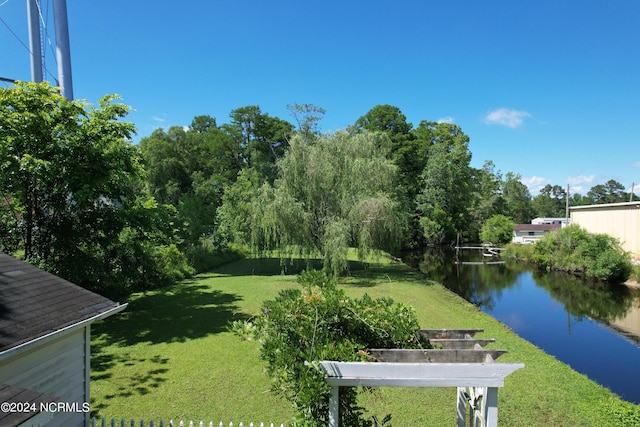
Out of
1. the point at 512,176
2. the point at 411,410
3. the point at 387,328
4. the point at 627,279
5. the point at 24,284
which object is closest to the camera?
the point at 387,328

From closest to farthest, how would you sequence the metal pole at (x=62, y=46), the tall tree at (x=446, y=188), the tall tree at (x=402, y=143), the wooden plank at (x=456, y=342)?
the wooden plank at (x=456, y=342), the metal pole at (x=62, y=46), the tall tree at (x=402, y=143), the tall tree at (x=446, y=188)

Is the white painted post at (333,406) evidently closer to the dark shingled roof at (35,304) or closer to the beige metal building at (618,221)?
the dark shingled roof at (35,304)

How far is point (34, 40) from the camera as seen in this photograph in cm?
1205

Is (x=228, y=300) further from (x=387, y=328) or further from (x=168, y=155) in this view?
(x=168, y=155)

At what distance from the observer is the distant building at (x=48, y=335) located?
3691 mm

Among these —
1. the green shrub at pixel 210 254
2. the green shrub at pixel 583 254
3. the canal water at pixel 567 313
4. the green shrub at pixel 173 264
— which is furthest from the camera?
the green shrub at pixel 583 254

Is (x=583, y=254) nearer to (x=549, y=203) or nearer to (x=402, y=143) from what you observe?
(x=402, y=143)

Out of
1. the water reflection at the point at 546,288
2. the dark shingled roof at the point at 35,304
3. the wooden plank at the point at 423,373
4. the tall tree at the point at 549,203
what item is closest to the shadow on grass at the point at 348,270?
the water reflection at the point at 546,288

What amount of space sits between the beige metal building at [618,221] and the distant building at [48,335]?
1180 inches

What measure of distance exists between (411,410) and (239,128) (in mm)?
38189

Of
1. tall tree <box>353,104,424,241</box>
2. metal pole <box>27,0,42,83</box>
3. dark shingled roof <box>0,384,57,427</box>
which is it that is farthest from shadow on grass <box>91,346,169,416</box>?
tall tree <box>353,104,424,241</box>

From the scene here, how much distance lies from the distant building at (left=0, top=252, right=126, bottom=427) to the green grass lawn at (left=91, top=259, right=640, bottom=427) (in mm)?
1477

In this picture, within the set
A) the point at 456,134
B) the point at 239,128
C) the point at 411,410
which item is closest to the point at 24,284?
the point at 411,410

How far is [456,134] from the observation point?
148 ft
